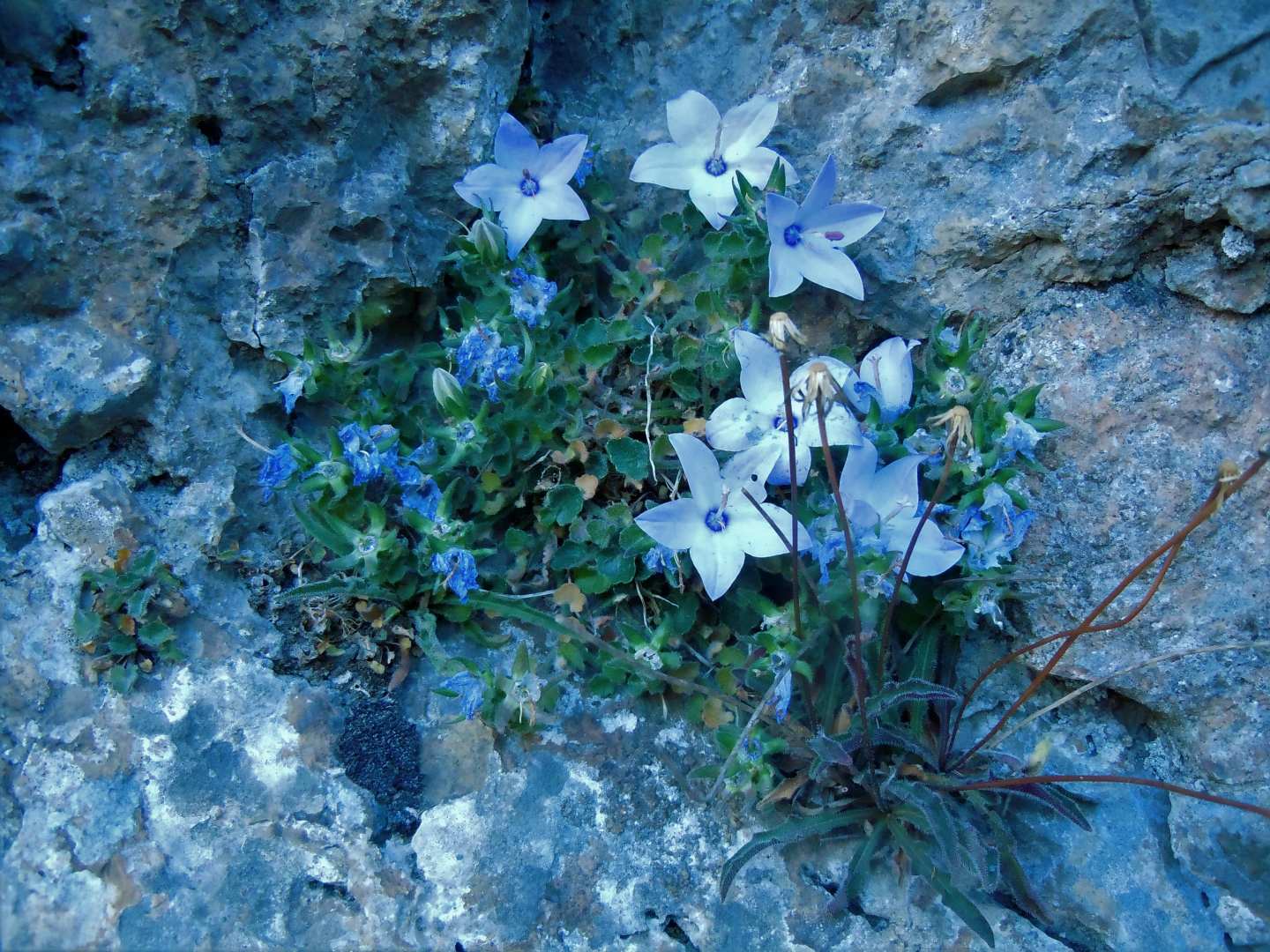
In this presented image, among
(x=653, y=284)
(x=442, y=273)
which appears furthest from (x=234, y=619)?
(x=653, y=284)

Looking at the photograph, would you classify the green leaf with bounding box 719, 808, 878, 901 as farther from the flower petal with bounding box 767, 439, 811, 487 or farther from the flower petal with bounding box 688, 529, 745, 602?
the flower petal with bounding box 767, 439, 811, 487

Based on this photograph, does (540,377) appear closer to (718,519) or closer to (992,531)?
(718,519)

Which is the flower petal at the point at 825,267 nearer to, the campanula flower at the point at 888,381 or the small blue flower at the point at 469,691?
the campanula flower at the point at 888,381

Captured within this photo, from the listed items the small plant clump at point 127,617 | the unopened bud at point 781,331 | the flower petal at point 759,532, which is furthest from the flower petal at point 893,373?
the small plant clump at point 127,617

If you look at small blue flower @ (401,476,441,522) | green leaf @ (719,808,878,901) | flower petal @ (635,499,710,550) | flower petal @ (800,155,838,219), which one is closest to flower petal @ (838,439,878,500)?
flower petal @ (635,499,710,550)

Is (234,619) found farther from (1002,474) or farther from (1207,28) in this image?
(1207,28)

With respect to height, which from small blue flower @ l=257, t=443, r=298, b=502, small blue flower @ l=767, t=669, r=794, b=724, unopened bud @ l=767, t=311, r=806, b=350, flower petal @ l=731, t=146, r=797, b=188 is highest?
unopened bud @ l=767, t=311, r=806, b=350
